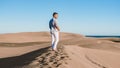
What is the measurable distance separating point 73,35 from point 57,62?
1665 inches

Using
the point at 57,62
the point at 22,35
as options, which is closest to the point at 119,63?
the point at 57,62

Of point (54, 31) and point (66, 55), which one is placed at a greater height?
point (54, 31)

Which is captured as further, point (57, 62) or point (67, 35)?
point (67, 35)

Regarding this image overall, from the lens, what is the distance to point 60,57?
1266 cm

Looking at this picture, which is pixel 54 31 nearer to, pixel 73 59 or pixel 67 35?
pixel 73 59

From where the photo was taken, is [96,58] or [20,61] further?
[96,58]

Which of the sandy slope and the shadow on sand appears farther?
the sandy slope

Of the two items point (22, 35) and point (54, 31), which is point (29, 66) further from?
point (22, 35)

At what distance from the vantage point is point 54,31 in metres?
14.0

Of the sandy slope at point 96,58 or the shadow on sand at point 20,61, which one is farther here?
the sandy slope at point 96,58

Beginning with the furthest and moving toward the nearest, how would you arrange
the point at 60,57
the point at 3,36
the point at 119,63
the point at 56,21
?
the point at 3,36 → the point at 119,63 → the point at 56,21 → the point at 60,57

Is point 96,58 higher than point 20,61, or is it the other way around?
point 20,61

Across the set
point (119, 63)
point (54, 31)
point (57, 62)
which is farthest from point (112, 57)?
point (57, 62)

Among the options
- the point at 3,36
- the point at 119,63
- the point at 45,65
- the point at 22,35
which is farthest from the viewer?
the point at 22,35
